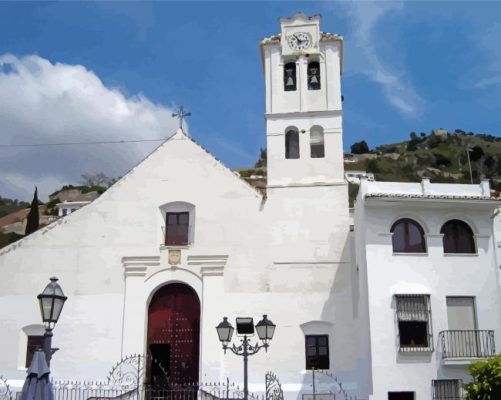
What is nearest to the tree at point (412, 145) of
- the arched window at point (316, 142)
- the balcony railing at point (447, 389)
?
the arched window at point (316, 142)

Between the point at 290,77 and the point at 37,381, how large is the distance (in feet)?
63.3

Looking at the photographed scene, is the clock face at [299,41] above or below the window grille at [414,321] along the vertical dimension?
above

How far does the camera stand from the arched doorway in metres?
24.3

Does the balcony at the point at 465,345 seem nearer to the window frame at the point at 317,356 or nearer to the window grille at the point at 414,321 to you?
the window grille at the point at 414,321

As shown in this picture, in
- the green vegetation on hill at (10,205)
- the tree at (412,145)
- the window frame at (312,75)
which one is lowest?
the window frame at (312,75)

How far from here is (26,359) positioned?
81.5 ft

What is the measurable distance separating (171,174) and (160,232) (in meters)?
2.53

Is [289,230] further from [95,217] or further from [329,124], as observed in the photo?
[95,217]

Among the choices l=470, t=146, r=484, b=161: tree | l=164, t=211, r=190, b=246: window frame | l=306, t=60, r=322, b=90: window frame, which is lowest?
l=164, t=211, r=190, b=246: window frame

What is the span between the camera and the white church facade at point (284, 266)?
71.6ft

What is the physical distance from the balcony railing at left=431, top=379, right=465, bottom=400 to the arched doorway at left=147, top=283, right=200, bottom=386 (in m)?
8.89

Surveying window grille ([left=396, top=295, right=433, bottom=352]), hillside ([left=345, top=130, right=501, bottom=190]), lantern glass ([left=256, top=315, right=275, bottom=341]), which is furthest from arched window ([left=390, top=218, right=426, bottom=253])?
hillside ([left=345, top=130, right=501, bottom=190])

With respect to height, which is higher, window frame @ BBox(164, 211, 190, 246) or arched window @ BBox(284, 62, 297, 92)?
arched window @ BBox(284, 62, 297, 92)

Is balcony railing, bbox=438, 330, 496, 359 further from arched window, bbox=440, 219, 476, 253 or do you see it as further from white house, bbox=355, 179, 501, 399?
arched window, bbox=440, 219, 476, 253
